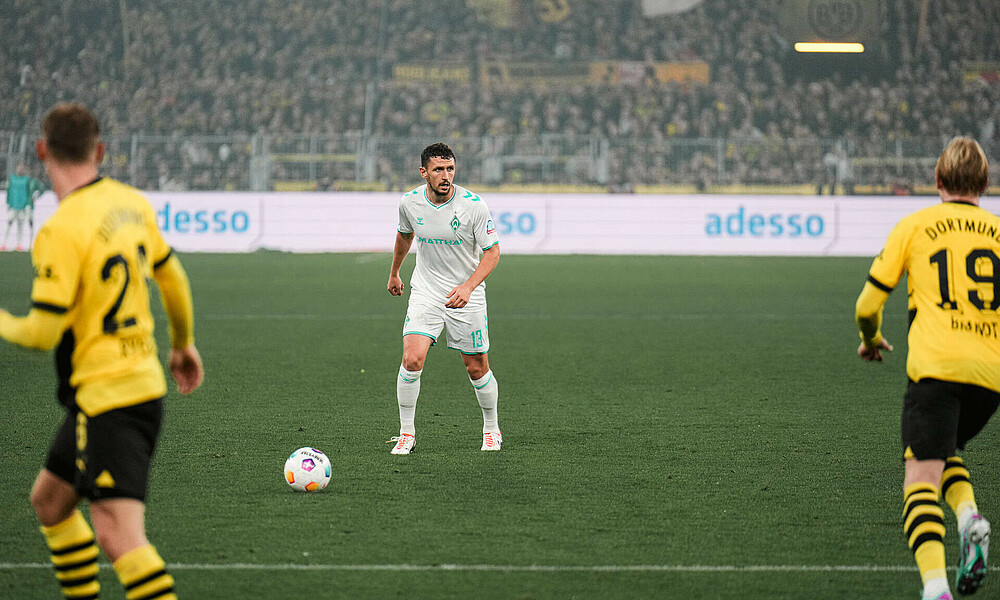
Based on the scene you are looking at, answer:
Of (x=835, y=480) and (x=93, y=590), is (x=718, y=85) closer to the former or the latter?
(x=835, y=480)

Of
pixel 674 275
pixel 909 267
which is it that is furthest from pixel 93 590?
pixel 674 275

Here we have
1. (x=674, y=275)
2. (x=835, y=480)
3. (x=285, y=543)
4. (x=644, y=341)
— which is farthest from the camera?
(x=674, y=275)

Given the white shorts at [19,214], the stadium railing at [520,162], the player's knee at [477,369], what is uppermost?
the stadium railing at [520,162]

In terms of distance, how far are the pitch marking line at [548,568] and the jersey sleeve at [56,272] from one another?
167 cm

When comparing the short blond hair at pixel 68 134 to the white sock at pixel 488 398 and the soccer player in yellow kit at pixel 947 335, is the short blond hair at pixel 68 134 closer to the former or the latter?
the soccer player in yellow kit at pixel 947 335

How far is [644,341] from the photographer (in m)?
10.9

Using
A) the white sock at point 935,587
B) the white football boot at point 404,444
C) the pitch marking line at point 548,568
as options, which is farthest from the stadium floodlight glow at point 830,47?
the white sock at point 935,587

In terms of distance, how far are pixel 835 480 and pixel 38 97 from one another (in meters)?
27.1

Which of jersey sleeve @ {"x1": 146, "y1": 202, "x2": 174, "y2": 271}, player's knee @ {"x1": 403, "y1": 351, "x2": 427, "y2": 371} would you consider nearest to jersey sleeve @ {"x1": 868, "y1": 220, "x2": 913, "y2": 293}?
jersey sleeve @ {"x1": 146, "y1": 202, "x2": 174, "y2": 271}

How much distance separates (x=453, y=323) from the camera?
6.21 metres

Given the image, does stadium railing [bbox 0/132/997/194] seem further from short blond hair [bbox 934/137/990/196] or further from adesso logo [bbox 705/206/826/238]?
short blond hair [bbox 934/137/990/196]

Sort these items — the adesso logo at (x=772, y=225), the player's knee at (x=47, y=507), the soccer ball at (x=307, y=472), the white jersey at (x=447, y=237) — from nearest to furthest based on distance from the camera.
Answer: the player's knee at (x=47, y=507), the soccer ball at (x=307, y=472), the white jersey at (x=447, y=237), the adesso logo at (x=772, y=225)

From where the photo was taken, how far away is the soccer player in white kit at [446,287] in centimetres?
615

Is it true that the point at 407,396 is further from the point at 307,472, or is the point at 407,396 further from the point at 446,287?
the point at 307,472
